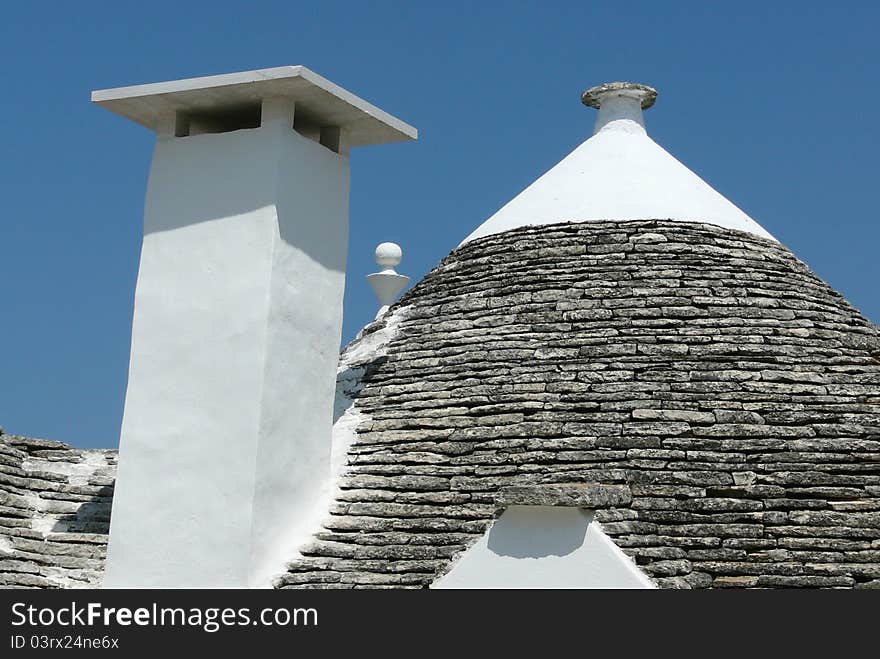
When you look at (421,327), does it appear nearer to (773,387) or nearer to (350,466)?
(350,466)

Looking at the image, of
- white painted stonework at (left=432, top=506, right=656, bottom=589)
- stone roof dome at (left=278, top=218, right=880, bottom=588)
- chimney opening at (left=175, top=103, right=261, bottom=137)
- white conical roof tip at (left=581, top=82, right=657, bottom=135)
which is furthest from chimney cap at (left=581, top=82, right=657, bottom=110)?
white painted stonework at (left=432, top=506, right=656, bottom=589)

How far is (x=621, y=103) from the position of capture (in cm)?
1672

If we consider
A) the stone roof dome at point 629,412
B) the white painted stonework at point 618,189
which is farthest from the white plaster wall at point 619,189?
the stone roof dome at point 629,412

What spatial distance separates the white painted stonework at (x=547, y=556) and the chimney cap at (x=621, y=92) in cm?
628

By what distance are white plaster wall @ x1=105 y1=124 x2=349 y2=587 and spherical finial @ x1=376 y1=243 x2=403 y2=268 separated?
5.31 metres

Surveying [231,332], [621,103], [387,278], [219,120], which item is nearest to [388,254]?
[387,278]

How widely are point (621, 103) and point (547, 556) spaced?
6.56 meters

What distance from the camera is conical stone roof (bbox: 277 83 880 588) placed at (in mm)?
12297

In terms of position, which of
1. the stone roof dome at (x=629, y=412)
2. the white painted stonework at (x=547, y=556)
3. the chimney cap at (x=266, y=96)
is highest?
the chimney cap at (x=266, y=96)

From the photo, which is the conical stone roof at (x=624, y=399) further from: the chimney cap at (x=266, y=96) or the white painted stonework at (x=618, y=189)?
the chimney cap at (x=266, y=96)

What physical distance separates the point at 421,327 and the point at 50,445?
4.05 meters

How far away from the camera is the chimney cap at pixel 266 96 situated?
13.3m

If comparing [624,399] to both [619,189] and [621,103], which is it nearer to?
[619,189]

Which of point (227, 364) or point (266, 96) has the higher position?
point (266, 96)
